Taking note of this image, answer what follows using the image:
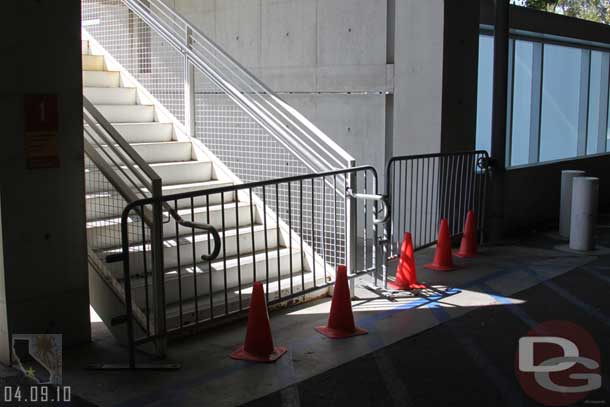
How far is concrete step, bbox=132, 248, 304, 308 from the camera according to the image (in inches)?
252

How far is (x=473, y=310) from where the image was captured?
689 cm

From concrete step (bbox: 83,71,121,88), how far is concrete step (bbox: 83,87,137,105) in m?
0.25

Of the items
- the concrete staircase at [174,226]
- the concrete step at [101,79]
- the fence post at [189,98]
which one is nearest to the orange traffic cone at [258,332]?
the concrete staircase at [174,226]

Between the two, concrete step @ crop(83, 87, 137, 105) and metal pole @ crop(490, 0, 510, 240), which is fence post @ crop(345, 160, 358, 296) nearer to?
concrete step @ crop(83, 87, 137, 105)

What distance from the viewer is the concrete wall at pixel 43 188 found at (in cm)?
528

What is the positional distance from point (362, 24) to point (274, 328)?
18.0ft

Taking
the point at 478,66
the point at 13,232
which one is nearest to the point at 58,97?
the point at 13,232

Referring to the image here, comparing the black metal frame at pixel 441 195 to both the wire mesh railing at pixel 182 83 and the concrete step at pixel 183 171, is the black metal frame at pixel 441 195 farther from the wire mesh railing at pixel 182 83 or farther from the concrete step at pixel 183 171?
the concrete step at pixel 183 171

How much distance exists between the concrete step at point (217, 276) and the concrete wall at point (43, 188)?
770 mm

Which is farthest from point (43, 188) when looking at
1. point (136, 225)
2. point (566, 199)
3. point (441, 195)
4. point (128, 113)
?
point (566, 199)

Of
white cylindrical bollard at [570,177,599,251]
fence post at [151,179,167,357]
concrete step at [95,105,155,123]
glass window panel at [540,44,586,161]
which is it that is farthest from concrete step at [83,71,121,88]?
glass window panel at [540,44,586,161]

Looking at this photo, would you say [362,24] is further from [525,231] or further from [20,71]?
[20,71]

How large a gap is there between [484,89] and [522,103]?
5.23ft

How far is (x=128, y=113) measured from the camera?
886cm
